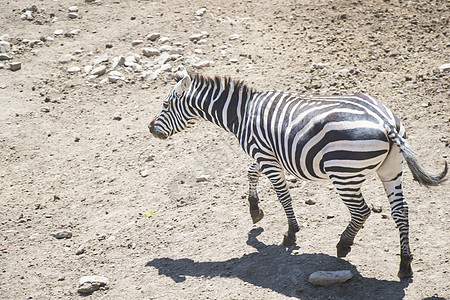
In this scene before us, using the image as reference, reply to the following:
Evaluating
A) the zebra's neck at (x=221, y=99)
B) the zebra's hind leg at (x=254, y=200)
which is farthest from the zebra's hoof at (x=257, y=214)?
the zebra's neck at (x=221, y=99)

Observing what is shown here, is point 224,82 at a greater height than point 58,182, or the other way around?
point 224,82

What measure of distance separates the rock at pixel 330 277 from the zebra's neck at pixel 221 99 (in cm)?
198

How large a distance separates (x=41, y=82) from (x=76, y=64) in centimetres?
87

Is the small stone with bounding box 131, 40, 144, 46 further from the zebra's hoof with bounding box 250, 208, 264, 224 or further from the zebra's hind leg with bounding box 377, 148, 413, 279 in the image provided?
the zebra's hind leg with bounding box 377, 148, 413, 279

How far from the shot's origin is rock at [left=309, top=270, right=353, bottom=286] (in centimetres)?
491

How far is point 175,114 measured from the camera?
21.7 ft

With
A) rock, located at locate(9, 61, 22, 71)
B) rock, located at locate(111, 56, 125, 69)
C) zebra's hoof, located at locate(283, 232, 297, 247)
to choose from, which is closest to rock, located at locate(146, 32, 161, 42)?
rock, located at locate(111, 56, 125, 69)

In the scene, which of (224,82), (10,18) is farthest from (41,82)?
(224,82)

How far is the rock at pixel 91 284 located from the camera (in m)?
5.61

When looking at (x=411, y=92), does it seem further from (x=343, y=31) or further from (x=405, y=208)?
(x=405, y=208)

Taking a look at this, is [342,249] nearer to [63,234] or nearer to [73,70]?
[63,234]

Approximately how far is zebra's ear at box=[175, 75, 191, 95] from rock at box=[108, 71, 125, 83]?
165 inches

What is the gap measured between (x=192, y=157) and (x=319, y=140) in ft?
10.8

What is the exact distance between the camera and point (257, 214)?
619cm
